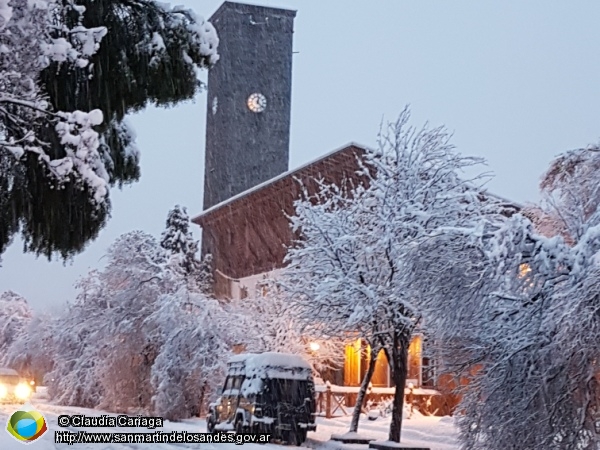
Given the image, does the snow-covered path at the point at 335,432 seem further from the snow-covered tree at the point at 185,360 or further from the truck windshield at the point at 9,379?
the truck windshield at the point at 9,379

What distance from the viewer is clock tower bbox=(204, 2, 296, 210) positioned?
6162 centimetres

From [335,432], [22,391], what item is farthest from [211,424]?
[22,391]

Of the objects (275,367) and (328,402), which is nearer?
(275,367)

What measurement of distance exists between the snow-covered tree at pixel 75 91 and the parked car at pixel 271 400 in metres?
11.2

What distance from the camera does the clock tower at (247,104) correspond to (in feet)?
202

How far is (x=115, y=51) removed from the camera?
35.1 ft

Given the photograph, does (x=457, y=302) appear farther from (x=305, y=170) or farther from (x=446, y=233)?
(x=305, y=170)

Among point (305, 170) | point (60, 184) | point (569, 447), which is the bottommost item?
point (569, 447)

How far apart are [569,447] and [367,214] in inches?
494

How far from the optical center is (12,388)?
36.0 meters

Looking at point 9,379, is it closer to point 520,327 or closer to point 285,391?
point 285,391

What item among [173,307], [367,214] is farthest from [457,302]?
[173,307]

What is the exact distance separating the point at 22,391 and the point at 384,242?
1998 centimetres

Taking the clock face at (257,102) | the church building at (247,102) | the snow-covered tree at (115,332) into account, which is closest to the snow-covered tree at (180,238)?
the church building at (247,102)
